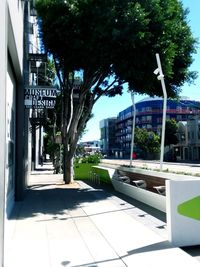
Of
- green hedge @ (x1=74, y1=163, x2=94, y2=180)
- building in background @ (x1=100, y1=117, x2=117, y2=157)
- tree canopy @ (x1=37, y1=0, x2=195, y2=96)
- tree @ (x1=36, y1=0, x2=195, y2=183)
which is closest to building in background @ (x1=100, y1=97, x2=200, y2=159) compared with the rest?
building in background @ (x1=100, y1=117, x2=117, y2=157)

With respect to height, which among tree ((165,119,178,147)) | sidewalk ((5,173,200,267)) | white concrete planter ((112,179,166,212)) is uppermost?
tree ((165,119,178,147))

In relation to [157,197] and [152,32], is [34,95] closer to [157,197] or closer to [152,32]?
[152,32]

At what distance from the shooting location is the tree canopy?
14008 millimetres

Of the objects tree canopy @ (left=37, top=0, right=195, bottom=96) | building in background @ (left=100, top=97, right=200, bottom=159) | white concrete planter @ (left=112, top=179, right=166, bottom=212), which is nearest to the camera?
white concrete planter @ (left=112, top=179, right=166, bottom=212)

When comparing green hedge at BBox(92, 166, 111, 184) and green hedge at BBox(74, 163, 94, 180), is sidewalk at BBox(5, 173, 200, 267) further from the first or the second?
green hedge at BBox(74, 163, 94, 180)

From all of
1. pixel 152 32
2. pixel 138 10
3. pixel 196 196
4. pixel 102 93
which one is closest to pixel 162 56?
pixel 152 32

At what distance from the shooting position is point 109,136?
156 metres

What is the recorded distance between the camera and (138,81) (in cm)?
1606

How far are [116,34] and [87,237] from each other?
828cm

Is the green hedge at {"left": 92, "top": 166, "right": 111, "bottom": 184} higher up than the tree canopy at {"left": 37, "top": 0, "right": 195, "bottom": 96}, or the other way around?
the tree canopy at {"left": 37, "top": 0, "right": 195, "bottom": 96}

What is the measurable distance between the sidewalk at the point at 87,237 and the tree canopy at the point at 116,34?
570 centimetres

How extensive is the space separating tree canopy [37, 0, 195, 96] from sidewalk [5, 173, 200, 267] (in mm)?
5697

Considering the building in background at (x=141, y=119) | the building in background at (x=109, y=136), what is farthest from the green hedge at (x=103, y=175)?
the building in background at (x=109, y=136)

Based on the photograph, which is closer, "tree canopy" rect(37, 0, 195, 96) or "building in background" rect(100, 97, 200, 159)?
"tree canopy" rect(37, 0, 195, 96)
